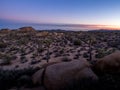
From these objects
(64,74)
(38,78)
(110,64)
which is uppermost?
(110,64)

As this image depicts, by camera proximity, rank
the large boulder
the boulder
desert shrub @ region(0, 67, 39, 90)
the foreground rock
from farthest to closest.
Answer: desert shrub @ region(0, 67, 39, 90)
the boulder
the large boulder
the foreground rock

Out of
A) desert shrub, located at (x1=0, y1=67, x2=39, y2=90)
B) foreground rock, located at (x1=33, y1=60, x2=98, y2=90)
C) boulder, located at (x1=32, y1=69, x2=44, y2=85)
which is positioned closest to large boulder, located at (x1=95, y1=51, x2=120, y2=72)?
foreground rock, located at (x1=33, y1=60, x2=98, y2=90)

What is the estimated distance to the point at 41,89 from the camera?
31.1 ft

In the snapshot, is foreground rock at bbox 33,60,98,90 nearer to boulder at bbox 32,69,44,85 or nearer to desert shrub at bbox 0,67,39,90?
boulder at bbox 32,69,44,85

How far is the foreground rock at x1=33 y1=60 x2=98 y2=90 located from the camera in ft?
29.3

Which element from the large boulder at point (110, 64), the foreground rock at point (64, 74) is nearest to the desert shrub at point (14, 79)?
the foreground rock at point (64, 74)

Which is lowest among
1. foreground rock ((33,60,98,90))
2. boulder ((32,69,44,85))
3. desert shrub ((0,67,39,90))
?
desert shrub ((0,67,39,90))

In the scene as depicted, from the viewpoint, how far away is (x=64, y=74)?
9070 mm

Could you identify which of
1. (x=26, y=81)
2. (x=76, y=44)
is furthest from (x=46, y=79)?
(x=76, y=44)

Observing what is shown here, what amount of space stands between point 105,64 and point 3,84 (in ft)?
16.4

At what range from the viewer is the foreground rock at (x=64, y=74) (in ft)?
29.3

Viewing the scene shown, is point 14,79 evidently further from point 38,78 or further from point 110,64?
point 110,64

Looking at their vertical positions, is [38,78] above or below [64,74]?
below

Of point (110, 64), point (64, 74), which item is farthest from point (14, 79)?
point (110, 64)
